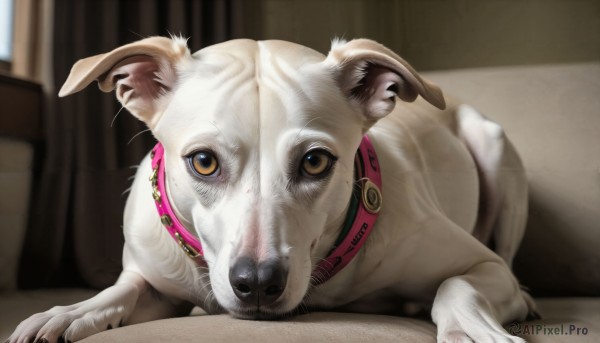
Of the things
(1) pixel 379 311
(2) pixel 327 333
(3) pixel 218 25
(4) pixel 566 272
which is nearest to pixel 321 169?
(2) pixel 327 333

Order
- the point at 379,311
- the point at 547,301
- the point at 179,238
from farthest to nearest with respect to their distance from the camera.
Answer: the point at 547,301 < the point at 379,311 < the point at 179,238

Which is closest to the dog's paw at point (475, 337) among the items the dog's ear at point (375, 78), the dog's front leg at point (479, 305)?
the dog's front leg at point (479, 305)

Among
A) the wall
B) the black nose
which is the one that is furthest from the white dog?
→ the wall

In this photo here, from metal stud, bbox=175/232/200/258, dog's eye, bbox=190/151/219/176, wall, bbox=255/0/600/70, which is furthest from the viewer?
wall, bbox=255/0/600/70

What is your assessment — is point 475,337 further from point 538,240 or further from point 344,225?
point 538,240

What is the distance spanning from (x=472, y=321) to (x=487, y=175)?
0.80m

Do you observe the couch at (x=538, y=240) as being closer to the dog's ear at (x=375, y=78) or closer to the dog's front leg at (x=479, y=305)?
the dog's front leg at (x=479, y=305)

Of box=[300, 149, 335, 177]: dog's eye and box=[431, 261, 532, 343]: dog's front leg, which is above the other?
box=[300, 149, 335, 177]: dog's eye

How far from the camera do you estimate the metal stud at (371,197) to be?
1136 millimetres

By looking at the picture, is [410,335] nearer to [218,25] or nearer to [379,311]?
[379,311]

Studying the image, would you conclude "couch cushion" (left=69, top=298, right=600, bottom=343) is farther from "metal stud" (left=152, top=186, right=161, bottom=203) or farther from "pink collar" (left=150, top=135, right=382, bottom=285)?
"metal stud" (left=152, top=186, right=161, bottom=203)

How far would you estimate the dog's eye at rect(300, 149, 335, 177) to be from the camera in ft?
3.23

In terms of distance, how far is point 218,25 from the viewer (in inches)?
79.7

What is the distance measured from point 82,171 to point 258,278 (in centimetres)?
54
